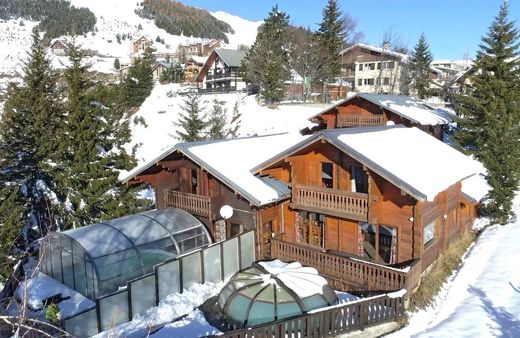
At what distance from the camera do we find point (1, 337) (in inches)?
570

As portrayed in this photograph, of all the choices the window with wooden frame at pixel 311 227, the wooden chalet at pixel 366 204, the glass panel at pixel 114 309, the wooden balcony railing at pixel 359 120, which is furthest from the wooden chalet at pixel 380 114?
the glass panel at pixel 114 309

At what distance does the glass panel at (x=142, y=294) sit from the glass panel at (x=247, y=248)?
426cm

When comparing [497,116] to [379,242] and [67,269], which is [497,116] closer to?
[379,242]

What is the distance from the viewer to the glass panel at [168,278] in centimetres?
1586

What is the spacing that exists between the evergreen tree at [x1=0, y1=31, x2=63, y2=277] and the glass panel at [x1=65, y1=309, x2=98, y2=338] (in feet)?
37.6

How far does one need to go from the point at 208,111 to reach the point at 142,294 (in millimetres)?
40926

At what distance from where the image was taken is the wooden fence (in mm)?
12102

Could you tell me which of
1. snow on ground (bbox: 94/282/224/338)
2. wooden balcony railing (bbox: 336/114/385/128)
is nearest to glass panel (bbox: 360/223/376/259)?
snow on ground (bbox: 94/282/224/338)

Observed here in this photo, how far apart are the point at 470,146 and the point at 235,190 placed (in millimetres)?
20797

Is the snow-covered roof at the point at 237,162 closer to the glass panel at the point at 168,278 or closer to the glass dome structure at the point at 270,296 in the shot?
the glass dome structure at the point at 270,296

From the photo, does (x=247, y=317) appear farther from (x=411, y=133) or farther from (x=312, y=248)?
(x=411, y=133)

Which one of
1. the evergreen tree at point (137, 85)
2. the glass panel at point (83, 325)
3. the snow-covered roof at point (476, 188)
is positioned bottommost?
the glass panel at point (83, 325)

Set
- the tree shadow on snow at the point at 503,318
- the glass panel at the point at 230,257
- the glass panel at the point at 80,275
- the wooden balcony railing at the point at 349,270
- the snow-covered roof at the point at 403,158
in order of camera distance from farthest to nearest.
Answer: the glass panel at the point at 230,257 → the glass panel at the point at 80,275 → the snow-covered roof at the point at 403,158 → the wooden balcony railing at the point at 349,270 → the tree shadow on snow at the point at 503,318

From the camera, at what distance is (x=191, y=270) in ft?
55.2
